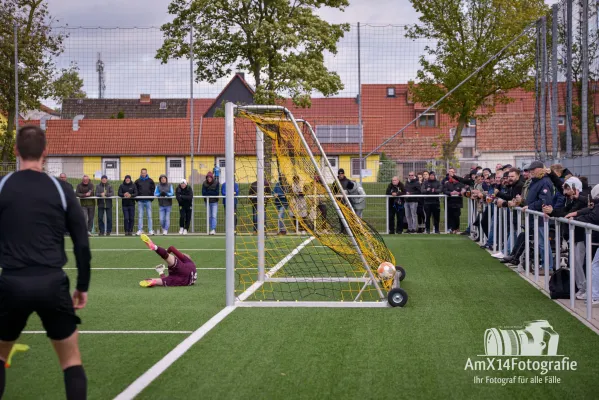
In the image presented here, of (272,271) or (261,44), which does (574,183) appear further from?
(261,44)

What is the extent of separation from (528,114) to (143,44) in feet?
41.5

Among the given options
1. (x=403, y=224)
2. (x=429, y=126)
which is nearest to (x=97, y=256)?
(x=403, y=224)

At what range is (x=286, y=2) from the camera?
1032 inches

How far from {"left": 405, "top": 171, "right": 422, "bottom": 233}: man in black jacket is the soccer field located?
10.4 meters

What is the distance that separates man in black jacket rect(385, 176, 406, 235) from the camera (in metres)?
22.9

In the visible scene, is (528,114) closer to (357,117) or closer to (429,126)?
(429,126)

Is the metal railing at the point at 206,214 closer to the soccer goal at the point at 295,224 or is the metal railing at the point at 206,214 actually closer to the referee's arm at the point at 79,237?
the soccer goal at the point at 295,224

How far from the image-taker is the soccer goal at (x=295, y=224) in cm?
992

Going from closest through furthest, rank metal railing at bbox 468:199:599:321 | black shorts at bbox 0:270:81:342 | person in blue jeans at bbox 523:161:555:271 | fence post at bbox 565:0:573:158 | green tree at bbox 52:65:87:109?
black shorts at bbox 0:270:81:342
metal railing at bbox 468:199:599:321
person in blue jeans at bbox 523:161:555:271
fence post at bbox 565:0:573:158
green tree at bbox 52:65:87:109

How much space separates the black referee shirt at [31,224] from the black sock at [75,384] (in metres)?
0.62

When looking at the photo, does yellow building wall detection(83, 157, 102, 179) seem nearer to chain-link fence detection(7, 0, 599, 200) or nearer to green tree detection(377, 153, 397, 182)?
chain-link fence detection(7, 0, 599, 200)

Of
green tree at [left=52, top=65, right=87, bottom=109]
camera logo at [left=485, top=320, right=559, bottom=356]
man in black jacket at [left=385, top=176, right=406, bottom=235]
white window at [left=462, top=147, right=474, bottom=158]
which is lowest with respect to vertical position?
camera logo at [left=485, top=320, right=559, bottom=356]

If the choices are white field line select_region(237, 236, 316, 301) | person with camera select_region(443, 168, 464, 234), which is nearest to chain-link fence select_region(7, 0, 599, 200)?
person with camera select_region(443, 168, 464, 234)

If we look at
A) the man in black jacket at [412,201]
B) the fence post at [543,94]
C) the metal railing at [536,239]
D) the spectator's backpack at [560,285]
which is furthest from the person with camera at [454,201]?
the spectator's backpack at [560,285]
